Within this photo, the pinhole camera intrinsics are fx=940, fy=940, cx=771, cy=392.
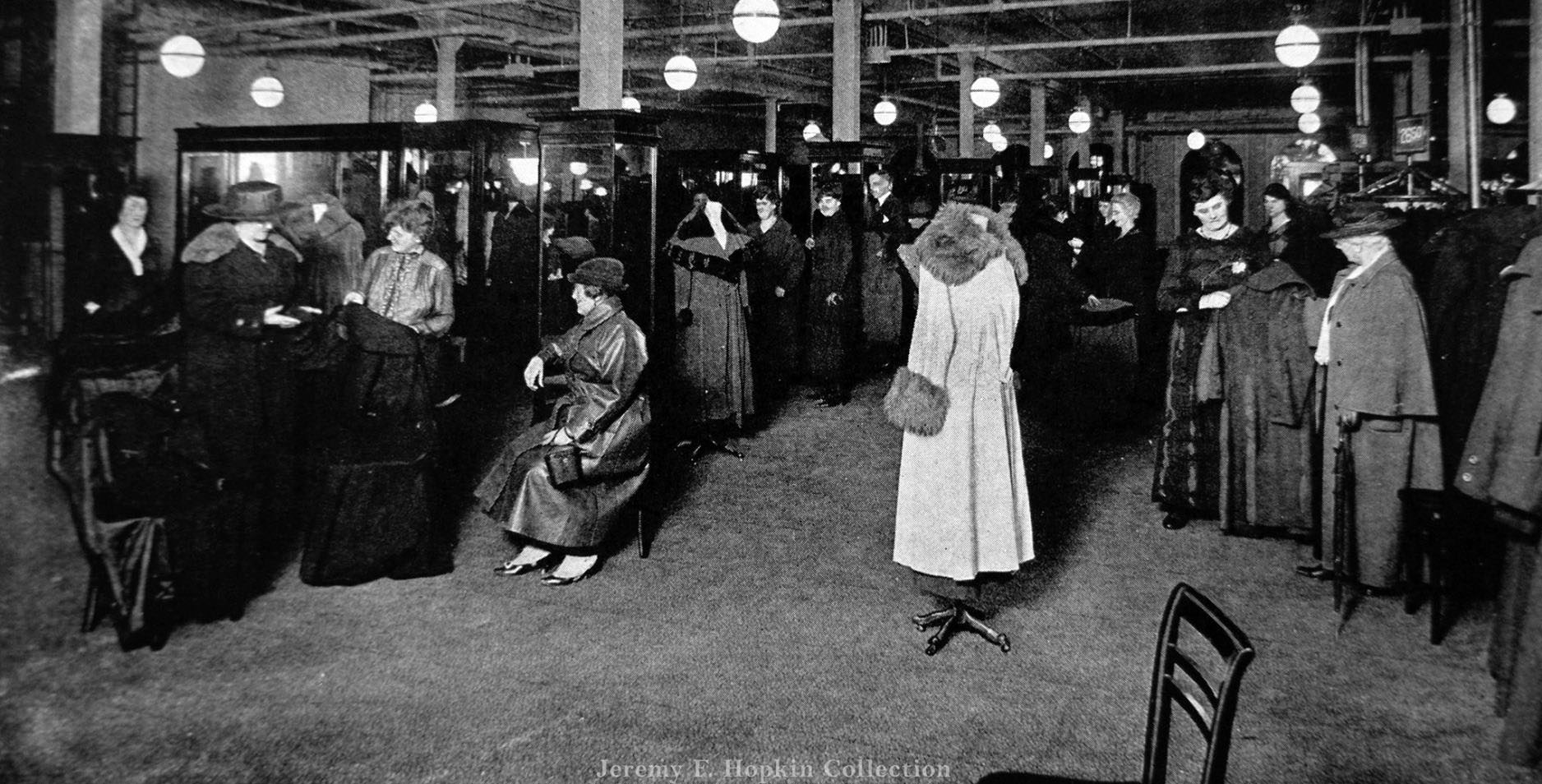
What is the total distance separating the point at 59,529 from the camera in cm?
236

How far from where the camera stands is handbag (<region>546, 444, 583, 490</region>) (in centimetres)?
444

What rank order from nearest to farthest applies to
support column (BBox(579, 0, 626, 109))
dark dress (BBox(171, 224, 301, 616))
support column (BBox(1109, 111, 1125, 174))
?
dark dress (BBox(171, 224, 301, 616)) → support column (BBox(579, 0, 626, 109)) → support column (BBox(1109, 111, 1125, 174))

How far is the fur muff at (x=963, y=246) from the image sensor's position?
12.2 ft

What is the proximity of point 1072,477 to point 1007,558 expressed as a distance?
8.59 ft

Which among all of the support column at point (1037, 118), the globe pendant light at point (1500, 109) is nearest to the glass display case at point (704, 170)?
the support column at point (1037, 118)

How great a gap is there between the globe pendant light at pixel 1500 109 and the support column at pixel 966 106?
6886 mm

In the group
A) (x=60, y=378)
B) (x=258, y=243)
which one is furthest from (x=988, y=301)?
(x=60, y=378)

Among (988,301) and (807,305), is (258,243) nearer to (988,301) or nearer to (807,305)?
(988,301)

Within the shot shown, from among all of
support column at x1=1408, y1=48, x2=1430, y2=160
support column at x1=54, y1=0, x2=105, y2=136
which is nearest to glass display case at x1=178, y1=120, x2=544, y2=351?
support column at x1=54, y1=0, x2=105, y2=136

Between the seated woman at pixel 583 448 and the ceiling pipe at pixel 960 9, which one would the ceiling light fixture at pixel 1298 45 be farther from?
the seated woman at pixel 583 448

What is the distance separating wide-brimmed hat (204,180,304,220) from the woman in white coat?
2.30 metres

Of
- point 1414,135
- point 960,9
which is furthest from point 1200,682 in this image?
point 960,9

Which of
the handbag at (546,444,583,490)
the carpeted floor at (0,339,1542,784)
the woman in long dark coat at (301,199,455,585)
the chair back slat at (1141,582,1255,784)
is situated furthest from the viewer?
the handbag at (546,444,583,490)

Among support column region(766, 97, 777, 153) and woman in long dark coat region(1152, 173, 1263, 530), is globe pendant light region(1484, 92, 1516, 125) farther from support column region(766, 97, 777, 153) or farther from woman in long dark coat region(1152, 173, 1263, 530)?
support column region(766, 97, 777, 153)
